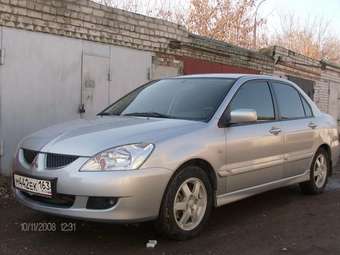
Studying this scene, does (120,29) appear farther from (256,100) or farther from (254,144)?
(254,144)

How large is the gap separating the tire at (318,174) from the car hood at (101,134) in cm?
269

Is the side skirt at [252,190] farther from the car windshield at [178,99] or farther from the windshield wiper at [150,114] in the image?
the windshield wiper at [150,114]

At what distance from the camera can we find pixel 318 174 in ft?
23.9

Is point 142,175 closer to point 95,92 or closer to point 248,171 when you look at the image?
point 248,171

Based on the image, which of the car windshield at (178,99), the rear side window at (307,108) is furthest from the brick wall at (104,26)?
the rear side window at (307,108)

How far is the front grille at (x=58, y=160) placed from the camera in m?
4.38

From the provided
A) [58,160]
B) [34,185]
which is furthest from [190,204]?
[34,185]

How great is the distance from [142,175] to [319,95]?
54.7 feet

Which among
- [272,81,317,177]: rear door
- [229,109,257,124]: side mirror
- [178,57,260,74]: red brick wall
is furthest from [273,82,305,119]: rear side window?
[178,57,260,74]: red brick wall

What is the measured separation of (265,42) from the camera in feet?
112

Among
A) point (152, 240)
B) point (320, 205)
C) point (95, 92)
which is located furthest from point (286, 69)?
point (152, 240)

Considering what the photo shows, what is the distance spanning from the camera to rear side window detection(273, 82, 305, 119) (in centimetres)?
647

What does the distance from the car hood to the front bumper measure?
18cm

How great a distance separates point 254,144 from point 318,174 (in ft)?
6.89
